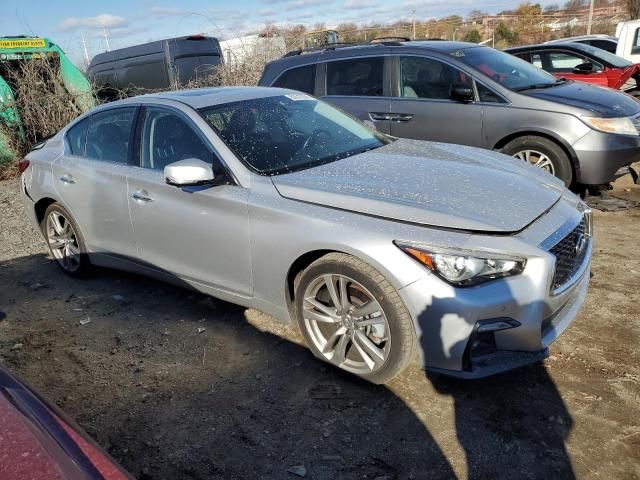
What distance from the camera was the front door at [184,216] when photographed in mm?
3336

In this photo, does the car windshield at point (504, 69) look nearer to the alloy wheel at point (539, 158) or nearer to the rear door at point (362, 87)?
the alloy wheel at point (539, 158)

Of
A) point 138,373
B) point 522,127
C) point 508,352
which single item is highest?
point 522,127

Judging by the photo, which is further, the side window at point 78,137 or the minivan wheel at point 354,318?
the side window at point 78,137

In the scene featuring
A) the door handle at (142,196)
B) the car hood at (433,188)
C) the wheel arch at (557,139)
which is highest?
the car hood at (433,188)

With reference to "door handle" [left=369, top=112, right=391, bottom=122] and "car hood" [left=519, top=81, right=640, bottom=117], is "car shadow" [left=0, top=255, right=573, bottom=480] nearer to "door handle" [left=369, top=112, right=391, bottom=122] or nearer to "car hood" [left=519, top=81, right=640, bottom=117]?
"door handle" [left=369, top=112, right=391, bottom=122]

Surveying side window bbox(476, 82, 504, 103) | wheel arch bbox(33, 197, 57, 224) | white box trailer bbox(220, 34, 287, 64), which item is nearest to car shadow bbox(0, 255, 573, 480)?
wheel arch bbox(33, 197, 57, 224)

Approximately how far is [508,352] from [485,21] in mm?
43491

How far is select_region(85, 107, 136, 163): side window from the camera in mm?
4152

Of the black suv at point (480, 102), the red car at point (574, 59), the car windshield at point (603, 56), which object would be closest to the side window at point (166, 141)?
the black suv at point (480, 102)

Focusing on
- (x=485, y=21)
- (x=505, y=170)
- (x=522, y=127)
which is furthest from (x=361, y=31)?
(x=505, y=170)

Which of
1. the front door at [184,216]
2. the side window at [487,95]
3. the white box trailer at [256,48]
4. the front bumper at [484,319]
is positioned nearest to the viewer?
the front bumper at [484,319]

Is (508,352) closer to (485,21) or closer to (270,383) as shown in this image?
(270,383)

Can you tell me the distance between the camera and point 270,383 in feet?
10.3

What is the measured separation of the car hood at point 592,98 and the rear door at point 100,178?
410 centimetres
